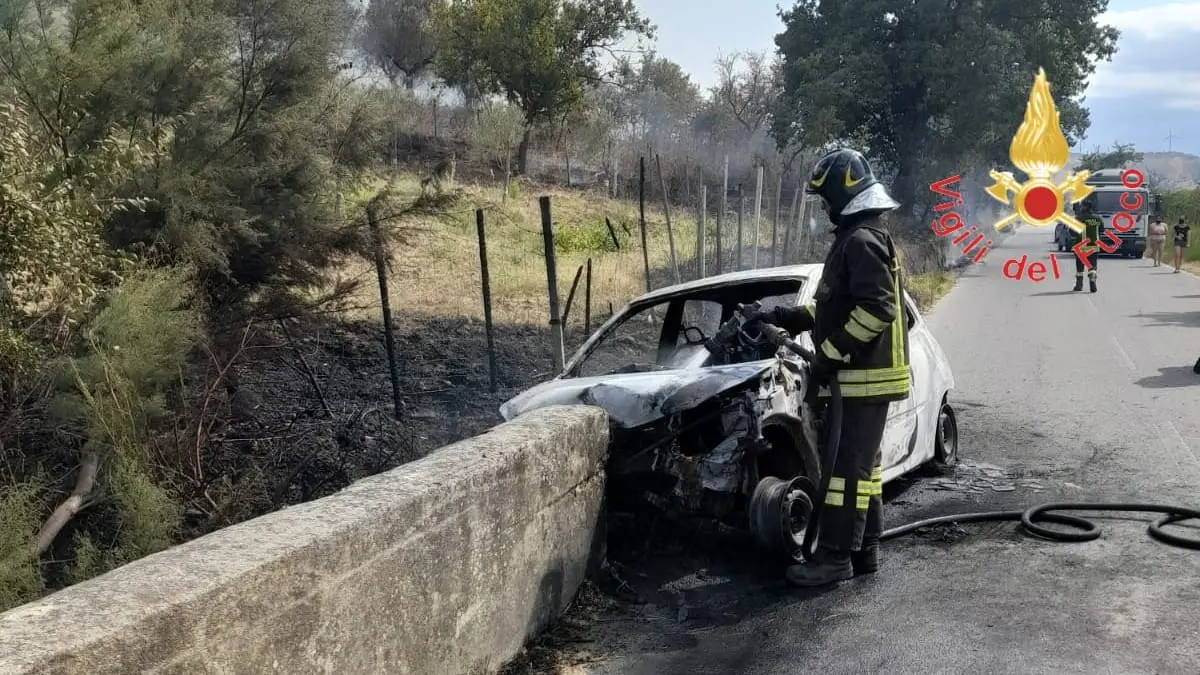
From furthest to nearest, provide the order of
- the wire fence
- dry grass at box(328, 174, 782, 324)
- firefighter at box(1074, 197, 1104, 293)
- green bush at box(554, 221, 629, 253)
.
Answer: firefighter at box(1074, 197, 1104, 293) → green bush at box(554, 221, 629, 253) → the wire fence → dry grass at box(328, 174, 782, 324)

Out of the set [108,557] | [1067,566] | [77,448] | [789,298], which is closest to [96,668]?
[108,557]

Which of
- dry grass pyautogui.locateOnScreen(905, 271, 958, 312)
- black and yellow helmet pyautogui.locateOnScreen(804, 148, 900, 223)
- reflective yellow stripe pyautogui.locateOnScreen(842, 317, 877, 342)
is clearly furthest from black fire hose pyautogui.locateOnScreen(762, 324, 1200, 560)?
dry grass pyautogui.locateOnScreen(905, 271, 958, 312)

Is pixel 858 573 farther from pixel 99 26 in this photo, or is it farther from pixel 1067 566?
pixel 99 26

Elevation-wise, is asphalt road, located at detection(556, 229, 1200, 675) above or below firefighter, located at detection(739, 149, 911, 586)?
below

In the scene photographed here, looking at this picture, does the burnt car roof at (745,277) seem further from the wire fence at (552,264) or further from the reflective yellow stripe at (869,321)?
the wire fence at (552,264)

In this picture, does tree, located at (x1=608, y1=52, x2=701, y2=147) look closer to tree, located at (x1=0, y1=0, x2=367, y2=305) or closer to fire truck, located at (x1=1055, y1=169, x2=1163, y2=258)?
fire truck, located at (x1=1055, y1=169, x2=1163, y2=258)

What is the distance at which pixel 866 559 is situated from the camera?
5.23 metres

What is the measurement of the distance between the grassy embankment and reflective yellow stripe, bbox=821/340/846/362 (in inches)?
146

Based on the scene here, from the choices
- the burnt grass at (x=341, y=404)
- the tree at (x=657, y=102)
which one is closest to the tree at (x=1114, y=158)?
the tree at (x=657, y=102)

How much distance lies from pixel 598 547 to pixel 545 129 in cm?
3219

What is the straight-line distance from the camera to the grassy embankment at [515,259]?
336 inches

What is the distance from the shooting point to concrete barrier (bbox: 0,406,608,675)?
2531 mm

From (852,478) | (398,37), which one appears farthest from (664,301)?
(398,37)

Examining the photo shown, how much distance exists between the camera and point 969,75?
33562mm
